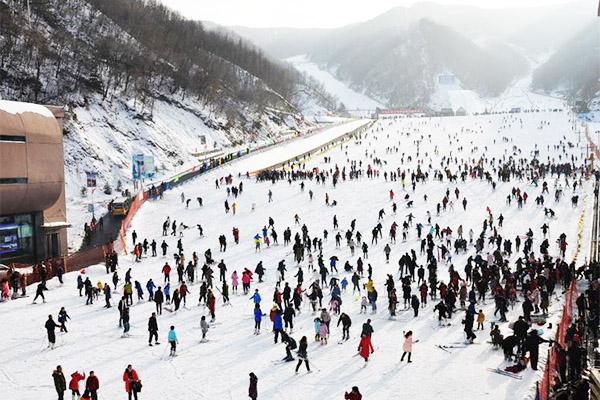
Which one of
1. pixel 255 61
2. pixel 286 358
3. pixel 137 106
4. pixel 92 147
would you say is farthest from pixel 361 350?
pixel 255 61

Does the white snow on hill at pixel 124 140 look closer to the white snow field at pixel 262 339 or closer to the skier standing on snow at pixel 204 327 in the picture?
the white snow field at pixel 262 339

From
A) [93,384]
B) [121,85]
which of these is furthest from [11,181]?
[121,85]

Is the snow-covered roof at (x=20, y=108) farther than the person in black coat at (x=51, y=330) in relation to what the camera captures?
Yes

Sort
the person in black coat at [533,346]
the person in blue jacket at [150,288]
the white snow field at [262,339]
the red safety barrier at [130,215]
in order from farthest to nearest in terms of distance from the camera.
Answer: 1. the red safety barrier at [130,215]
2. the person in blue jacket at [150,288]
3. the person in black coat at [533,346]
4. the white snow field at [262,339]

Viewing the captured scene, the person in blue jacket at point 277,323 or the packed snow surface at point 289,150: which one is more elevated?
the packed snow surface at point 289,150

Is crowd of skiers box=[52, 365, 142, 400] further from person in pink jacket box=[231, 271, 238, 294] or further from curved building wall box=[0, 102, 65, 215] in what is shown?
curved building wall box=[0, 102, 65, 215]

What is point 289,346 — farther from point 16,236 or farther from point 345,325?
point 16,236

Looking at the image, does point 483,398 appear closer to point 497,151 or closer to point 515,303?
point 515,303

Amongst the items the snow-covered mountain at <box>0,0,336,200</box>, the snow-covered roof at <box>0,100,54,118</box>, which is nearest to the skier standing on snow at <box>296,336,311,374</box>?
the snow-covered roof at <box>0,100,54,118</box>

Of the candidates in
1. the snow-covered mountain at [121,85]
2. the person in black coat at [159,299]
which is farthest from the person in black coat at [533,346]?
the snow-covered mountain at [121,85]

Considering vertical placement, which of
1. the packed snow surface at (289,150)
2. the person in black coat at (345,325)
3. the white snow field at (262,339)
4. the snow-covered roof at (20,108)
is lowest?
the white snow field at (262,339)
